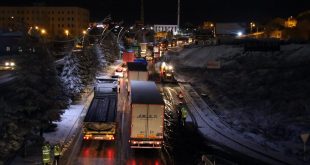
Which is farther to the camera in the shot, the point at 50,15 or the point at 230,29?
the point at 50,15

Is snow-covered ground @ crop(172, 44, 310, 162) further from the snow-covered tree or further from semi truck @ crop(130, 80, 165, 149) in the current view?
the snow-covered tree

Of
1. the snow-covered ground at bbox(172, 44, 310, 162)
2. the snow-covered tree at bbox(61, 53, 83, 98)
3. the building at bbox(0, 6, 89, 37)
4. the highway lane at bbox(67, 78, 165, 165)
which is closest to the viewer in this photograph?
the highway lane at bbox(67, 78, 165, 165)

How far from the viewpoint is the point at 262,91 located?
5650 centimetres

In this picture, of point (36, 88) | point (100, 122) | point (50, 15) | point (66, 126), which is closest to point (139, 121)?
point (100, 122)

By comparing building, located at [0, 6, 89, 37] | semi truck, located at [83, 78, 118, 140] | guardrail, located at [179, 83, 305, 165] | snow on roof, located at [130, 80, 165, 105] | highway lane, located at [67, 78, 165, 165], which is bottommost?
guardrail, located at [179, 83, 305, 165]

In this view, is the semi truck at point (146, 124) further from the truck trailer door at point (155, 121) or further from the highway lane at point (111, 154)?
the highway lane at point (111, 154)

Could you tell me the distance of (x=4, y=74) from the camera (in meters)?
68.8

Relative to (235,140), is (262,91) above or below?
above

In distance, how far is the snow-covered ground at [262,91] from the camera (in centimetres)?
4125

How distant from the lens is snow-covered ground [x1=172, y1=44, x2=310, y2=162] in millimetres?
41250

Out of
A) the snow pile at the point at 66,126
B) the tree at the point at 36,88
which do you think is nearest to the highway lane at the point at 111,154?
the snow pile at the point at 66,126

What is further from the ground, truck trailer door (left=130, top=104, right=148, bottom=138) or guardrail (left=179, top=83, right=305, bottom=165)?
truck trailer door (left=130, top=104, right=148, bottom=138)

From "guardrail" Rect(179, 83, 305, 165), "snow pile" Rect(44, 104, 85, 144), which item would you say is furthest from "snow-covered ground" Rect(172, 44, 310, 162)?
"snow pile" Rect(44, 104, 85, 144)

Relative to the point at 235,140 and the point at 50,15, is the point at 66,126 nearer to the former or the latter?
the point at 235,140
